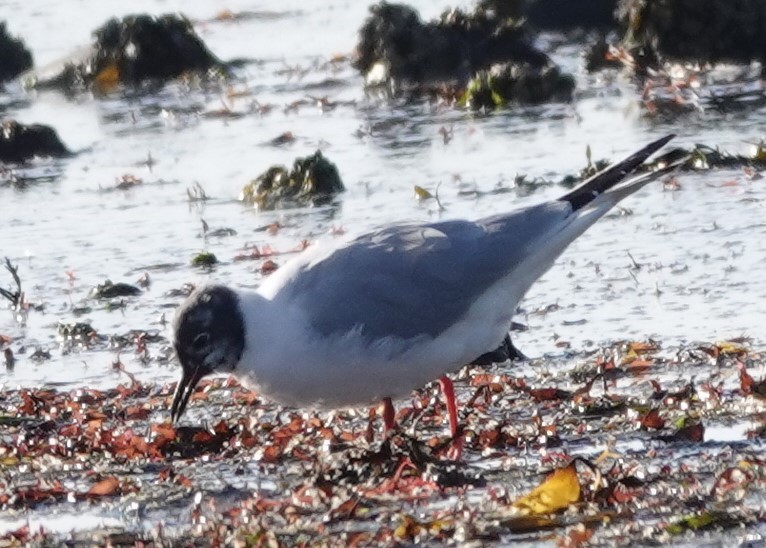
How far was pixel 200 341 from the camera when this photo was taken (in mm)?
6297

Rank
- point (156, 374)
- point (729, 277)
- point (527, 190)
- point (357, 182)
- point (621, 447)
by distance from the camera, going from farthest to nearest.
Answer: point (357, 182) → point (527, 190) → point (729, 277) → point (156, 374) → point (621, 447)

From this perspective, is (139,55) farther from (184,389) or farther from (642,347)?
(184,389)

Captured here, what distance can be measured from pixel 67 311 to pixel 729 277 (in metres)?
3.19

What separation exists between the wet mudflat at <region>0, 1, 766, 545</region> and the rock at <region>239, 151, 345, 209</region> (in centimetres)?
8

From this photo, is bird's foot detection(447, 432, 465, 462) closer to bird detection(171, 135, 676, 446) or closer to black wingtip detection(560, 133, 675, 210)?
bird detection(171, 135, 676, 446)

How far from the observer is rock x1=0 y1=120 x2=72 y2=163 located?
13.0 metres

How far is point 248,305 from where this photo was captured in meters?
6.33

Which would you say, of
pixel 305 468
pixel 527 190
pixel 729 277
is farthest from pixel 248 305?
pixel 527 190

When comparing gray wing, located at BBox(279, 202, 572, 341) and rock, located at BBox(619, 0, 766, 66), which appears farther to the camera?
rock, located at BBox(619, 0, 766, 66)

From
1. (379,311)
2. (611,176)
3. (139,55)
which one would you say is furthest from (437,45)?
(379,311)

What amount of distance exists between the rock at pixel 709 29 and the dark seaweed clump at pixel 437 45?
119 centimetres

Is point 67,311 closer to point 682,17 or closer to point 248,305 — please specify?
point 248,305

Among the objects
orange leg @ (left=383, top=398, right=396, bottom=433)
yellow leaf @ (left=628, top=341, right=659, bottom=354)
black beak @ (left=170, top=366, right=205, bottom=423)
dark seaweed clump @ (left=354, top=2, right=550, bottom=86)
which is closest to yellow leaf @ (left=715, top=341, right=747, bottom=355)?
yellow leaf @ (left=628, top=341, right=659, bottom=354)

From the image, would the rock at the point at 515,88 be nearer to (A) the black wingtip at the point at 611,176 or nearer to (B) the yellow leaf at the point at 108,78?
(B) the yellow leaf at the point at 108,78
